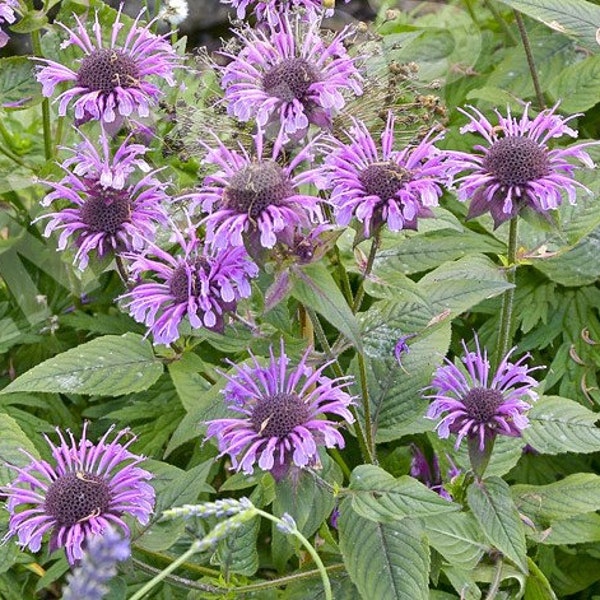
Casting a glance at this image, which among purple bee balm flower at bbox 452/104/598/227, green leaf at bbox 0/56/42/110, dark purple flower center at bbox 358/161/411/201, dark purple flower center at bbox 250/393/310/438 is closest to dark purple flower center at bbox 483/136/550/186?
purple bee balm flower at bbox 452/104/598/227

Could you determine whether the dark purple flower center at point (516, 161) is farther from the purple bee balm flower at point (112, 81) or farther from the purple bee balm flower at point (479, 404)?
the purple bee balm flower at point (112, 81)

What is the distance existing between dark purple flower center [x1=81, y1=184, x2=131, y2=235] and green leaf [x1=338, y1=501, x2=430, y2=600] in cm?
44

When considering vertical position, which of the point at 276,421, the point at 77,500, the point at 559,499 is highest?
the point at 276,421

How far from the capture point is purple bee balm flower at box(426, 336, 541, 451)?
4.12 ft

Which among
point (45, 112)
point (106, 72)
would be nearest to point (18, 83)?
point (45, 112)

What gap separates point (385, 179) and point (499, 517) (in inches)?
16.7

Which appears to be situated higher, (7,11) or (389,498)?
(7,11)

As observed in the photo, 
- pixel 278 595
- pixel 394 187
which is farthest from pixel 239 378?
pixel 278 595

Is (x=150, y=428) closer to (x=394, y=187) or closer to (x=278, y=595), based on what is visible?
(x=278, y=595)

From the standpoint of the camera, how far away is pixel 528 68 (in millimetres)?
2078

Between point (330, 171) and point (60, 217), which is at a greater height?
point (330, 171)

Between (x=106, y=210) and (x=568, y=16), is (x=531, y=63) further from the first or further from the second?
(x=106, y=210)

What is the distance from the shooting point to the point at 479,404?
128cm

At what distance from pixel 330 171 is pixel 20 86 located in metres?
0.83
